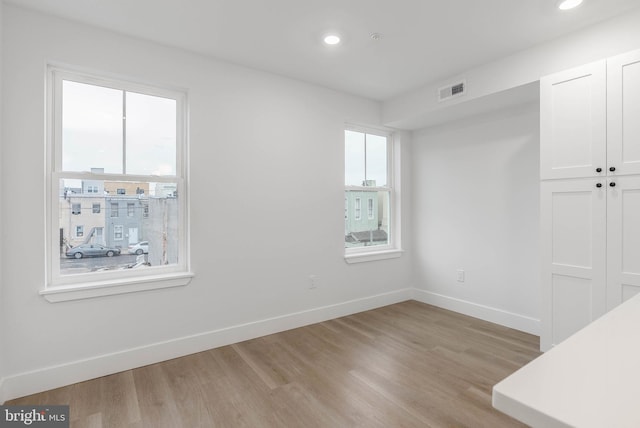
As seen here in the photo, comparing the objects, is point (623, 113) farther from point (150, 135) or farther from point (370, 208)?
point (150, 135)

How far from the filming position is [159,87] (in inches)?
107

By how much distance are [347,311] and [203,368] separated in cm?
172

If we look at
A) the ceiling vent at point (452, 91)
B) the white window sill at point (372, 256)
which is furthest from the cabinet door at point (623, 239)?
the white window sill at point (372, 256)

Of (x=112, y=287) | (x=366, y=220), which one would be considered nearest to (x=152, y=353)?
(x=112, y=287)

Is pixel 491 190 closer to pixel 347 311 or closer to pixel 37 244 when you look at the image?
pixel 347 311

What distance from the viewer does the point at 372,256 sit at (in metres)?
3.95

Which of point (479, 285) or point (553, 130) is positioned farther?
point (479, 285)

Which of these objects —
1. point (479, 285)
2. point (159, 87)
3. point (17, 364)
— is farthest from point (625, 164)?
point (17, 364)

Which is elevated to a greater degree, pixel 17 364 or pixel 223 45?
pixel 223 45

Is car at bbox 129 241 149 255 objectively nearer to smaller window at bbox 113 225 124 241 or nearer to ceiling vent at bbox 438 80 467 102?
smaller window at bbox 113 225 124 241

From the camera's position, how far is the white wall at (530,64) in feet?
7.46

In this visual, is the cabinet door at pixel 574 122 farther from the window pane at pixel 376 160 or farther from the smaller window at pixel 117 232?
the smaller window at pixel 117 232

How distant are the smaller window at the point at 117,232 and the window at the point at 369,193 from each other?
7.46 feet

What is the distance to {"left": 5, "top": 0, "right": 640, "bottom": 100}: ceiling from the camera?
2.15 metres
